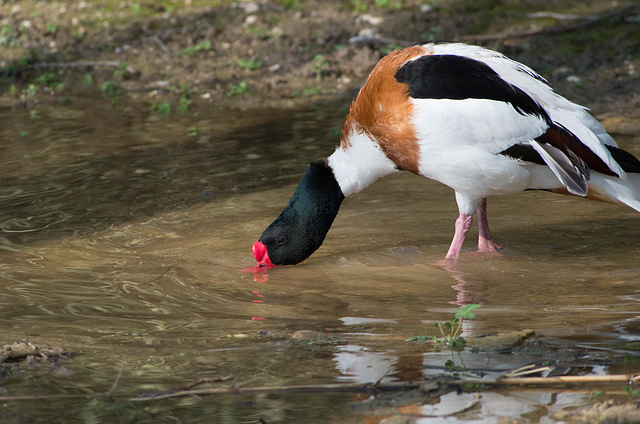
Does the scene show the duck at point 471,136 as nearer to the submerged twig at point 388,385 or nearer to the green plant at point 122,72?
the submerged twig at point 388,385

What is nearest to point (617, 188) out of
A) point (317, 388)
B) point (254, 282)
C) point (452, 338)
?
point (452, 338)

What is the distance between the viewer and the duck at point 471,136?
446 cm

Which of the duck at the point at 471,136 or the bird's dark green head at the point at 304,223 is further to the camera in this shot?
the bird's dark green head at the point at 304,223

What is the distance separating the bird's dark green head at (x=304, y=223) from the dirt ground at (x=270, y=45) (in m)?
4.00

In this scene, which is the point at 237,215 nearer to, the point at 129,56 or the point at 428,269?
the point at 428,269

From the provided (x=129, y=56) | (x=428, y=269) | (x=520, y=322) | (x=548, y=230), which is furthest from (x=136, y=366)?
(x=129, y=56)

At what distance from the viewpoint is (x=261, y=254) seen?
196 inches

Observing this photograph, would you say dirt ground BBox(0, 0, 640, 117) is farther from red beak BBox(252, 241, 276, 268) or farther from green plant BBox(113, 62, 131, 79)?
red beak BBox(252, 241, 276, 268)

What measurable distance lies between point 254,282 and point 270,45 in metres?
6.17

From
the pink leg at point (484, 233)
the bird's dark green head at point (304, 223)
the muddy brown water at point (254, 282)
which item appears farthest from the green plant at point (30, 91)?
the pink leg at point (484, 233)

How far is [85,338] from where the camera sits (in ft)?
11.8

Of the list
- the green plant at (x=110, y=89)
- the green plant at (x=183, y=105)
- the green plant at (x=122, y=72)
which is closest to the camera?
the green plant at (x=183, y=105)

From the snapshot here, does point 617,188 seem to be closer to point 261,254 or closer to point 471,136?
point 471,136

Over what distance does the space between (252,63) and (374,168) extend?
5.31 meters
